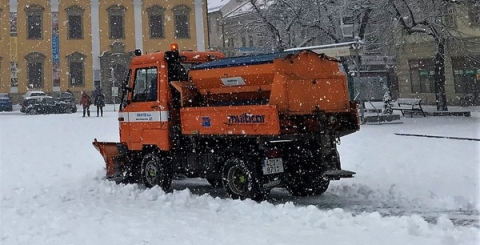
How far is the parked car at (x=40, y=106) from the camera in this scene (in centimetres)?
3522

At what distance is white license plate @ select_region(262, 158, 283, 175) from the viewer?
8.58 m

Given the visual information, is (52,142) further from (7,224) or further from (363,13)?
(363,13)

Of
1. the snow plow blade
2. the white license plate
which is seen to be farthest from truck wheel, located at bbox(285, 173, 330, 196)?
the snow plow blade

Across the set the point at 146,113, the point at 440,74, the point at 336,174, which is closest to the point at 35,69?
the point at 440,74

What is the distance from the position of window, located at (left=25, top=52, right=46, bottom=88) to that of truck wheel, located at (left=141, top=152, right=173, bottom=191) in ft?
127

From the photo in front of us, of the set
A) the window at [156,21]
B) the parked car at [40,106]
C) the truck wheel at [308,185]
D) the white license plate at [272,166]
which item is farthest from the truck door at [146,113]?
the window at [156,21]

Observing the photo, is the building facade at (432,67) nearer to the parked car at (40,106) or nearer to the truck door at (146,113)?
the parked car at (40,106)

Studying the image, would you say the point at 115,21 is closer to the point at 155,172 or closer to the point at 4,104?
the point at 4,104

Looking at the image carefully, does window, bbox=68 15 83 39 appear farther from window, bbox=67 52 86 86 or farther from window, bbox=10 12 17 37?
window, bbox=10 12 17 37

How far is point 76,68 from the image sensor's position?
4672 cm

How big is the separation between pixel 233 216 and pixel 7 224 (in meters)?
3.20

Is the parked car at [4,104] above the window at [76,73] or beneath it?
beneath

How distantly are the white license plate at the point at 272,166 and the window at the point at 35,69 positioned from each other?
41.4m

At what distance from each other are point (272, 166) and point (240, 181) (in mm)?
653
